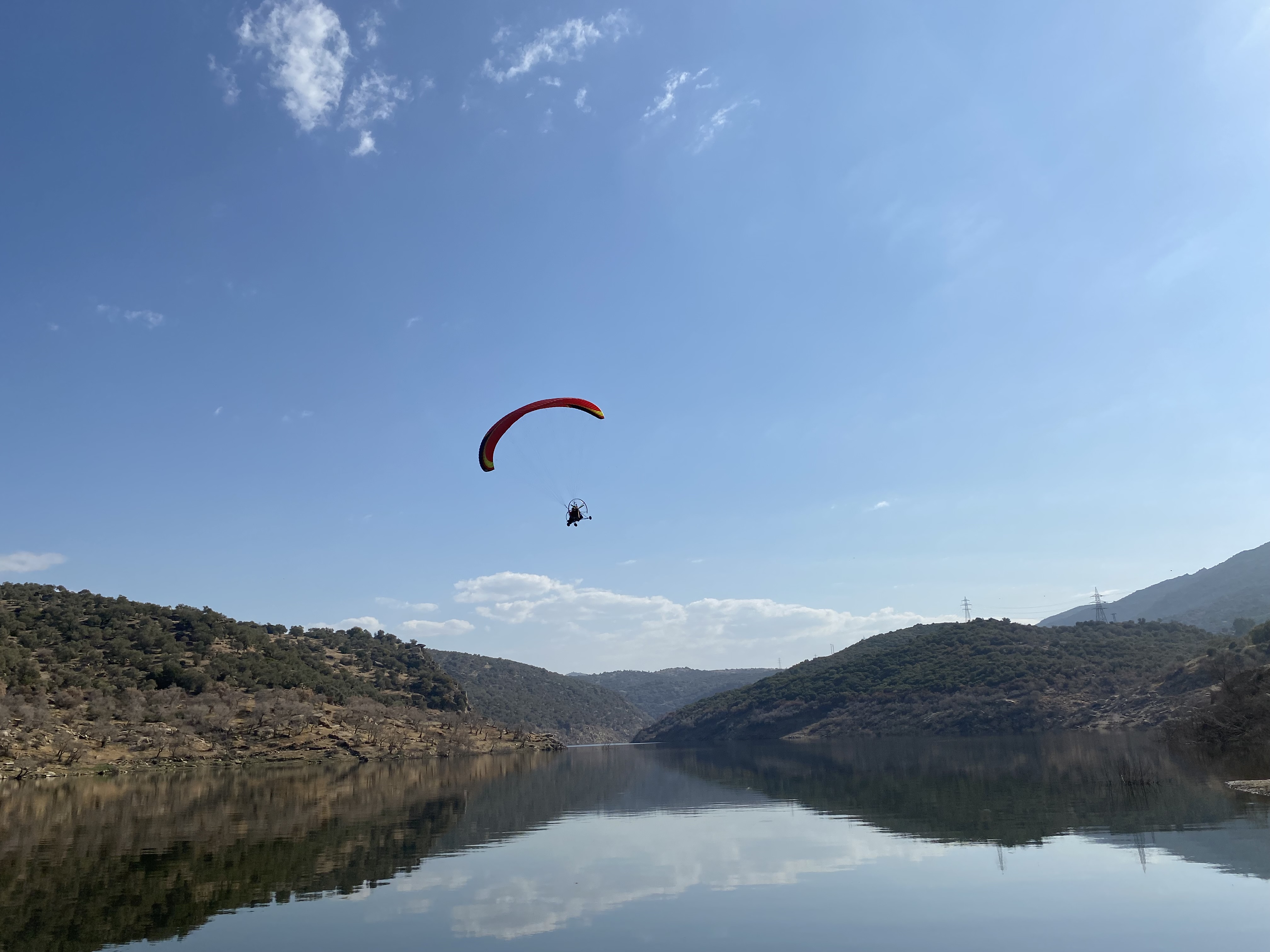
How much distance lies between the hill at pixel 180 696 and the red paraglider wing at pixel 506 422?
63483mm

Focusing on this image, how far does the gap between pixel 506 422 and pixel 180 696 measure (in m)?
86.8

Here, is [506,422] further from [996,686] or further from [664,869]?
[996,686]

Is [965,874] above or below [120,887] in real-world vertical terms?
below

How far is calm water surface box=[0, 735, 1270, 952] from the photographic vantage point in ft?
61.1

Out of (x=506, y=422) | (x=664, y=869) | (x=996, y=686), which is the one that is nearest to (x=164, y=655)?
(x=506, y=422)

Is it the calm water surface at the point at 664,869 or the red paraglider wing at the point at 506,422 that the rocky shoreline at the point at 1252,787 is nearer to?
the calm water surface at the point at 664,869

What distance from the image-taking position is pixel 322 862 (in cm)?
2875

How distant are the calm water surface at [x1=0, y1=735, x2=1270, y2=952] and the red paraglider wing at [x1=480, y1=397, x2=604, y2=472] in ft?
63.9

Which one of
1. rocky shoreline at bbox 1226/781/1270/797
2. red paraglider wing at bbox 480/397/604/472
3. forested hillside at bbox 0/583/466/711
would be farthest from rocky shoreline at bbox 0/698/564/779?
rocky shoreline at bbox 1226/781/1270/797

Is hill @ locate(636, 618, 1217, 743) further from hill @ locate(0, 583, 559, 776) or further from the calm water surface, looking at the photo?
the calm water surface

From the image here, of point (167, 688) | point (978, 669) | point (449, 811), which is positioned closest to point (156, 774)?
point (167, 688)

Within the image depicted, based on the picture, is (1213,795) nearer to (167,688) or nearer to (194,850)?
(194,850)

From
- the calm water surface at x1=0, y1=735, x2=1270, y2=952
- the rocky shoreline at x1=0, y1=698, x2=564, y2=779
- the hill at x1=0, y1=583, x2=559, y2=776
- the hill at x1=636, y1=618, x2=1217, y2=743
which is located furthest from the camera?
the hill at x1=636, y1=618, x2=1217, y2=743

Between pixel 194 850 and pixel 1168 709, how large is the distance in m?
129
